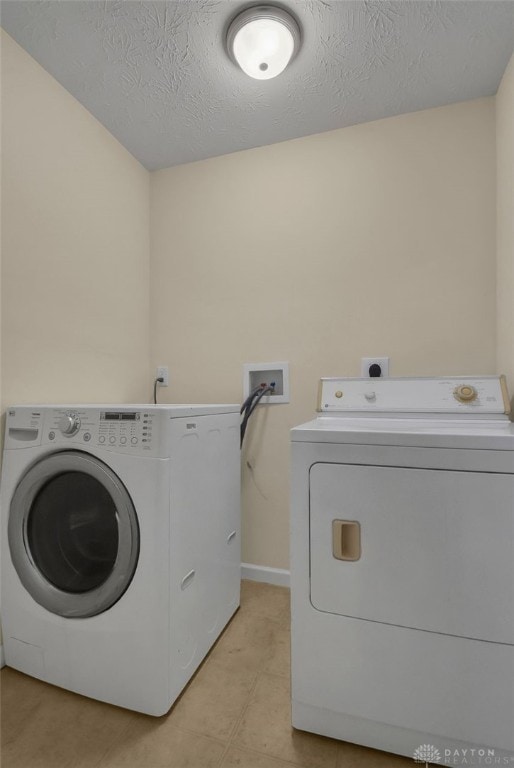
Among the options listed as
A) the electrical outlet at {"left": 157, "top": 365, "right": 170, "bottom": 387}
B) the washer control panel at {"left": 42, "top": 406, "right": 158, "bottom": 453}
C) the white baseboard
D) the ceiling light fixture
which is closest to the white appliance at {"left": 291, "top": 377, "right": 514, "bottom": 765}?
the washer control panel at {"left": 42, "top": 406, "right": 158, "bottom": 453}

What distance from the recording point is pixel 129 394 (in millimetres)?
1817

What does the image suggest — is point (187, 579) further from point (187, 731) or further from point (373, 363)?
point (373, 363)

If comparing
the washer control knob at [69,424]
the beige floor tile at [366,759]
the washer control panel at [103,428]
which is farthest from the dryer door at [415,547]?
the washer control knob at [69,424]

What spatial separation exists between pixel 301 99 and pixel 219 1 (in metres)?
0.49

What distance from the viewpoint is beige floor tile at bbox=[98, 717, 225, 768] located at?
2.82 feet

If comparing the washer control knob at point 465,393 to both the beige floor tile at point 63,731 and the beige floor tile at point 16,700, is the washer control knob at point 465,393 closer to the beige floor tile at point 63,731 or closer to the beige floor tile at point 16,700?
the beige floor tile at point 63,731

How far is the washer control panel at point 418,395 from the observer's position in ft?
3.90

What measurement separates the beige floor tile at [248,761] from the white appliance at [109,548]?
0.68ft

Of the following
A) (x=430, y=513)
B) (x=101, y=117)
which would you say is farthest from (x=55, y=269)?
(x=430, y=513)

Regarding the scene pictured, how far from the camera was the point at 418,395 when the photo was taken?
1.26 m

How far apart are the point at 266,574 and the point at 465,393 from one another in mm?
1235

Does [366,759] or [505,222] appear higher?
[505,222]

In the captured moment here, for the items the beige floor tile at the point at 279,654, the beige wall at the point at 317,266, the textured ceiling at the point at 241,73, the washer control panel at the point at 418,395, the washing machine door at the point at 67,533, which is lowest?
the beige floor tile at the point at 279,654

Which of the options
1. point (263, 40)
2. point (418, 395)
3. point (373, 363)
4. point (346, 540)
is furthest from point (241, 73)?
point (346, 540)
